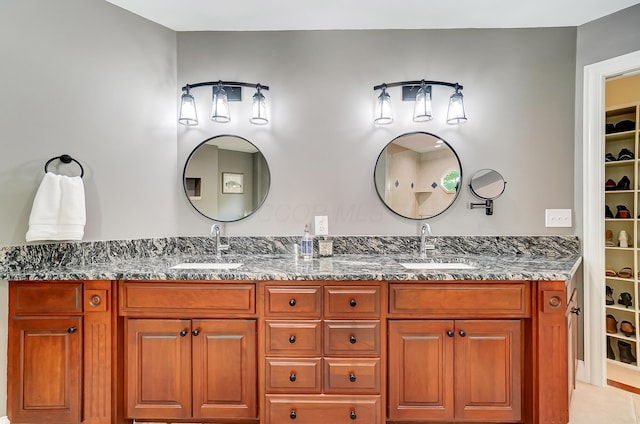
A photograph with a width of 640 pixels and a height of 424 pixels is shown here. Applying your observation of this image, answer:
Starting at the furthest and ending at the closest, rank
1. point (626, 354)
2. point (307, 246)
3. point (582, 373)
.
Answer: point (626, 354) → point (582, 373) → point (307, 246)

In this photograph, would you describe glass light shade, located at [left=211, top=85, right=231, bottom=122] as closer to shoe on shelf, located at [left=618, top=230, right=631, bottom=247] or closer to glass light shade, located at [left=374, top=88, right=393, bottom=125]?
glass light shade, located at [left=374, top=88, right=393, bottom=125]

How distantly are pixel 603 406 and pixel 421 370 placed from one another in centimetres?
127

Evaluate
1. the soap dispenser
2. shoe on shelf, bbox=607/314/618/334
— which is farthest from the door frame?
the soap dispenser

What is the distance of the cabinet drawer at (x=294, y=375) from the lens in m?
1.59

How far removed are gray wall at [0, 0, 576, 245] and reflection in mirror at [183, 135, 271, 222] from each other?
61mm

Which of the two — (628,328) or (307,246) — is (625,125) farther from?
(307,246)

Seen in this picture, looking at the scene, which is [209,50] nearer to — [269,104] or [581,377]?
[269,104]

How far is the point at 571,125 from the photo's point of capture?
7.25ft

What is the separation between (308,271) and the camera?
5.34 feet

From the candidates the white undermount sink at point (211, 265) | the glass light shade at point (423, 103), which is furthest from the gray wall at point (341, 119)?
the white undermount sink at point (211, 265)

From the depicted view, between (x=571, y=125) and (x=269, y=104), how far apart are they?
2.09m

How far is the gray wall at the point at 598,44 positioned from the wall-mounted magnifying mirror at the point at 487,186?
0.51 meters

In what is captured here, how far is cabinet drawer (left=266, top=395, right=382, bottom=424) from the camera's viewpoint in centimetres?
158

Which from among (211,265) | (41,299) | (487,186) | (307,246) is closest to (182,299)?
(211,265)
